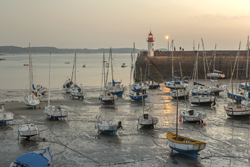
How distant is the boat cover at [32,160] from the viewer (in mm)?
12981

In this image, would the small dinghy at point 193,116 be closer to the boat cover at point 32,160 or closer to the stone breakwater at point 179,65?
the boat cover at point 32,160

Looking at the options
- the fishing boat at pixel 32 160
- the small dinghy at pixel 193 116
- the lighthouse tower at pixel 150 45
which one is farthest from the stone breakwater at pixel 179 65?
the fishing boat at pixel 32 160

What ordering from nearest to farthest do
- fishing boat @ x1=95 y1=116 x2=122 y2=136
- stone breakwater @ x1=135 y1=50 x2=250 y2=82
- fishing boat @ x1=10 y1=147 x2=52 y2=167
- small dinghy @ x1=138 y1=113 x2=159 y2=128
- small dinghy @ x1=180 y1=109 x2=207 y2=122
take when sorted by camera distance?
1. fishing boat @ x1=10 y1=147 x2=52 y2=167
2. fishing boat @ x1=95 y1=116 x2=122 y2=136
3. small dinghy @ x1=138 y1=113 x2=159 y2=128
4. small dinghy @ x1=180 y1=109 x2=207 y2=122
5. stone breakwater @ x1=135 y1=50 x2=250 y2=82

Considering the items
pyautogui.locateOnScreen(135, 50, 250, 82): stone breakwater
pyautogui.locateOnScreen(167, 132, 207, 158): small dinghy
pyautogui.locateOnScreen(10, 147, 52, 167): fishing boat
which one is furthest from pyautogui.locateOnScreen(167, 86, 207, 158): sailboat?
pyautogui.locateOnScreen(135, 50, 250, 82): stone breakwater

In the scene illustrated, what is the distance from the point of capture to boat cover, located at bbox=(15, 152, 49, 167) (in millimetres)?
12981

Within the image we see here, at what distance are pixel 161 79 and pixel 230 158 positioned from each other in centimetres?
4225

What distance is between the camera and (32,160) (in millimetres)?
13289

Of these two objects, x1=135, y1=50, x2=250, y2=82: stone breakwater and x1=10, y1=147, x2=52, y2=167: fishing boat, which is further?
x1=135, y1=50, x2=250, y2=82: stone breakwater

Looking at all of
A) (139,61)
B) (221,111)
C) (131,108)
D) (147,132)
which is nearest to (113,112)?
(131,108)

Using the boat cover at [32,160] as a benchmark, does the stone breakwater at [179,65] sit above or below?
above

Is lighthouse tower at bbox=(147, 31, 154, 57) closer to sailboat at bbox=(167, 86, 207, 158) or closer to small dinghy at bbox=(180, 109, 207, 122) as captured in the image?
small dinghy at bbox=(180, 109, 207, 122)

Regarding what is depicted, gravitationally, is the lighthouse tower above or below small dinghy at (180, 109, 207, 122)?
above

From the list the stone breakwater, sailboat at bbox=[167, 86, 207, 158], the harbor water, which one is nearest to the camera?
sailboat at bbox=[167, 86, 207, 158]

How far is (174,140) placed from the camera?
16406 mm
